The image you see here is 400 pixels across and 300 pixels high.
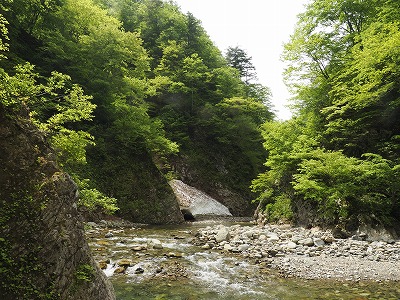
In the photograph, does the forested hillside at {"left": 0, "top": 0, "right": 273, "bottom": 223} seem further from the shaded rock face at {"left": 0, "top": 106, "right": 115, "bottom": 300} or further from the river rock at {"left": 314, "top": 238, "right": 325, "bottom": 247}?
the river rock at {"left": 314, "top": 238, "right": 325, "bottom": 247}

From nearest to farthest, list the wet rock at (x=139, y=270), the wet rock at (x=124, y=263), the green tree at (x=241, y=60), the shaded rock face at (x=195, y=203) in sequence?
the wet rock at (x=139, y=270), the wet rock at (x=124, y=263), the shaded rock face at (x=195, y=203), the green tree at (x=241, y=60)

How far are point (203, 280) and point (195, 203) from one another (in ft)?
55.7

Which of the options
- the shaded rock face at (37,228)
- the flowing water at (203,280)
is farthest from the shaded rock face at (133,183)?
the shaded rock face at (37,228)

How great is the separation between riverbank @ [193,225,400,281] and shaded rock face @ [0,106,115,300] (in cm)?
603

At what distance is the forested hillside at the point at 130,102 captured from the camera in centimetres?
862

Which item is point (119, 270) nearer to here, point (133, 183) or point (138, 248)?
point (138, 248)

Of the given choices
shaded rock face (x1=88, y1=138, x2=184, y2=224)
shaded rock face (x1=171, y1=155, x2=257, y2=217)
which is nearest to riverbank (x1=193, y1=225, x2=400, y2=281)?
shaded rock face (x1=88, y1=138, x2=184, y2=224)

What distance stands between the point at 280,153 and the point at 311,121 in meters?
2.77

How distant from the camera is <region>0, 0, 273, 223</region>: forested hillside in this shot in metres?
8.62

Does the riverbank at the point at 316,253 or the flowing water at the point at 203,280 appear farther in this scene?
the riverbank at the point at 316,253

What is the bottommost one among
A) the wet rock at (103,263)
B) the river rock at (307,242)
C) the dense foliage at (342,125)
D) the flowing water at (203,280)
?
the flowing water at (203,280)

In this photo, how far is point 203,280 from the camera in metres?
7.82

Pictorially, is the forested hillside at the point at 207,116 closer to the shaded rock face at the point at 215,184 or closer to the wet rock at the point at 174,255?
the shaded rock face at the point at 215,184

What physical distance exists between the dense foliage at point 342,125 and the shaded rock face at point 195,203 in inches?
251
